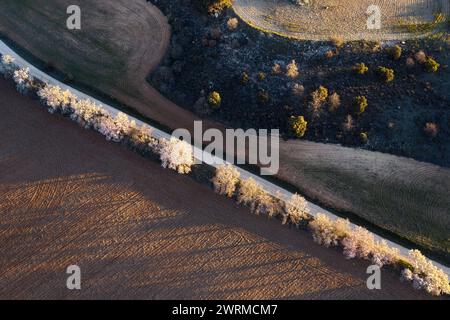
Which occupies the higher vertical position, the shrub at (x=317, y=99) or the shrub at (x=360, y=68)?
the shrub at (x=360, y=68)

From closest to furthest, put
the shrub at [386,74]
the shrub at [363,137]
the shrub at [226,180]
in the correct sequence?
the shrub at [226,180] → the shrub at [363,137] → the shrub at [386,74]

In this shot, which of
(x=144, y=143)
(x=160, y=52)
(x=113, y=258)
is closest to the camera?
(x=113, y=258)

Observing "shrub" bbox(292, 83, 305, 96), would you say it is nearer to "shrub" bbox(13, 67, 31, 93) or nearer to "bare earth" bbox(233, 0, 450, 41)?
"bare earth" bbox(233, 0, 450, 41)

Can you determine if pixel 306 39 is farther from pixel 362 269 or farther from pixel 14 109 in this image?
pixel 14 109

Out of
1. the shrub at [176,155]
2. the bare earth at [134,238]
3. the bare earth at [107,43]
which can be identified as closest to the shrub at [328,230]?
the bare earth at [134,238]

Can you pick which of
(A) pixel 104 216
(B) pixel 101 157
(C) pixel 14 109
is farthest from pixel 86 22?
(A) pixel 104 216

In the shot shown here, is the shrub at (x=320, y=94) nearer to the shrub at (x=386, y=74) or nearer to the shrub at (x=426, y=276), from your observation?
the shrub at (x=386, y=74)

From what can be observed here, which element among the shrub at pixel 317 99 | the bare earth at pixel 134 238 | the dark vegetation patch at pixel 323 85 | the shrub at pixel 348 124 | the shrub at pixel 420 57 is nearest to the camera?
the bare earth at pixel 134 238
